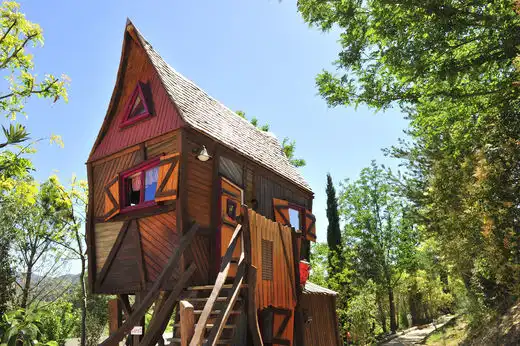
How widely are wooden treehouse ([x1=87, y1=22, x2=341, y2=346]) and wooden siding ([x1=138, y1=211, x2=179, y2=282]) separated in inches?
0.9

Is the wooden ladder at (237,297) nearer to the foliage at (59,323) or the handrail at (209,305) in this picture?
the handrail at (209,305)

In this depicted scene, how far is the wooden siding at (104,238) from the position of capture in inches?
399

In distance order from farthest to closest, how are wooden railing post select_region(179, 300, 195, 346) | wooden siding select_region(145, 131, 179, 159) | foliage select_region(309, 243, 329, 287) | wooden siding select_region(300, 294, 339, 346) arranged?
foliage select_region(309, 243, 329, 287)
wooden siding select_region(300, 294, 339, 346)
wooden siding select_region(145, 131, 179, 159)
wooden railing post select_region(179, 300, 195, 346)

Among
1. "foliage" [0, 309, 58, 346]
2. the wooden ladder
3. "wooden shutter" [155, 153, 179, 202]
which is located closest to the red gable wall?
"wooden shutter" [155, 153, 179, 202]

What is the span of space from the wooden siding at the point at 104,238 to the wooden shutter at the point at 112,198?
345 mm

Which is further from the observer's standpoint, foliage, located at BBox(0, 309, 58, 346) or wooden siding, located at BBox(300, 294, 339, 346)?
wooden siding, located at BBox(300, 294, 339, 346)

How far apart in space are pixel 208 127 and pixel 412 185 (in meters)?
16.9

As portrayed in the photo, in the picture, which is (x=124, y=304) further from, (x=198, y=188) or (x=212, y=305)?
(x=212, y=305)

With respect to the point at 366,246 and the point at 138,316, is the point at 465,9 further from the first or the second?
the point at 366,246

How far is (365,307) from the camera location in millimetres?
16594

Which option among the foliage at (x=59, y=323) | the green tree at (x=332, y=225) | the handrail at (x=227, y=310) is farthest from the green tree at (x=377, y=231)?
the handrail at (x=227, y=310)

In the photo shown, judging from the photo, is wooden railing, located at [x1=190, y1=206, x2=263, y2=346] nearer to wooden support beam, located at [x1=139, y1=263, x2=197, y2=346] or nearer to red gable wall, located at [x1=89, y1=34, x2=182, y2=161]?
wooden support beam, located at [x1=139, y1=263, x2=197, y2=346]

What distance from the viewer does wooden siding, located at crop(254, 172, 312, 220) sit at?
10961mm

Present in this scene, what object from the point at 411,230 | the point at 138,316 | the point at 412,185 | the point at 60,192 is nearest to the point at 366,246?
the point at 411,230
